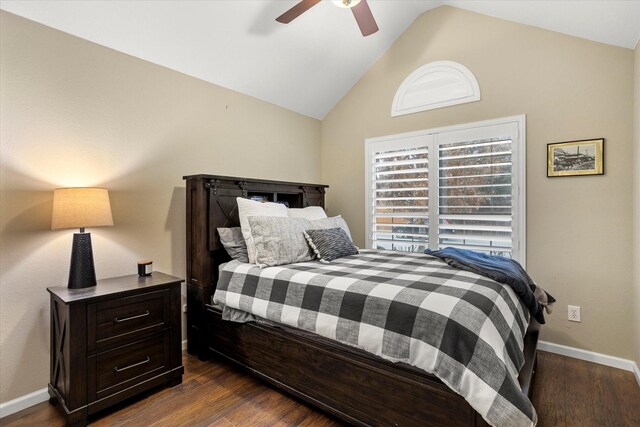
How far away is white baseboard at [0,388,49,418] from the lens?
1895 millimetres

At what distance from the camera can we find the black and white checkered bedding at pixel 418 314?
1295mm

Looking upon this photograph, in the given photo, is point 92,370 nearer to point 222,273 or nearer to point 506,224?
point 222,273

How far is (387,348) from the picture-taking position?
1548 mm

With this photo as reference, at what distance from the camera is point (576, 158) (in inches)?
103

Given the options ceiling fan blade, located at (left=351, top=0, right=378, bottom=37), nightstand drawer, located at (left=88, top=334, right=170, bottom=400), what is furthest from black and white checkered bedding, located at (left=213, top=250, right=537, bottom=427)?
ceiling fan blade, located at (left=351, top=0, right=378, bottom=37)

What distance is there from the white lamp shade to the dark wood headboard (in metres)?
0.69

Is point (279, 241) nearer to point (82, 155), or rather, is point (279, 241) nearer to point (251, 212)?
point (251, 212)

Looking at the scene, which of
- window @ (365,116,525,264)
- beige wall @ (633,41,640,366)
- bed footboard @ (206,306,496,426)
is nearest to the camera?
bed footboard @ (206,306,496,426)

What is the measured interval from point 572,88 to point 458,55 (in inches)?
41.5

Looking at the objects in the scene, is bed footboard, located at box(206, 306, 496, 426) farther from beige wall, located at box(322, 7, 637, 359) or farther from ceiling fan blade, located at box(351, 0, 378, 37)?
ceiling fan blade, located at box(351, 0, 378, 37)

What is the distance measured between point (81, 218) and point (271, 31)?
2133mm

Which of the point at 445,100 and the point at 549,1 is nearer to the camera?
the point at 549,1

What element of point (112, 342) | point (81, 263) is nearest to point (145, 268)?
point (81, 263)

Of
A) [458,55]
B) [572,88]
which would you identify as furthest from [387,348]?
[458,55]
